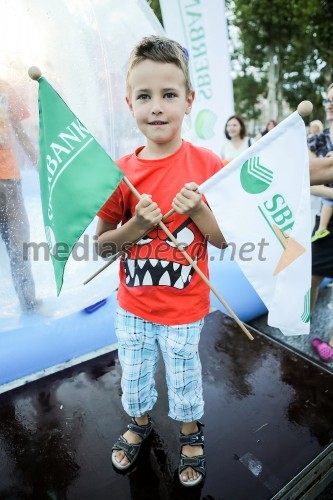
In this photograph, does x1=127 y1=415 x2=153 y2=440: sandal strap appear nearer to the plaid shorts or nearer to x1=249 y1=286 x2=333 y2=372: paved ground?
the plaid shorts

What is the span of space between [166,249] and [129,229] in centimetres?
17

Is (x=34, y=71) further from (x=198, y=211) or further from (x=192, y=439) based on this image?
(x=192, y=439)

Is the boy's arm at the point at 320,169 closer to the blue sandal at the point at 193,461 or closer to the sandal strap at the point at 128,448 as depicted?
the blue sandal at the point at 193,461

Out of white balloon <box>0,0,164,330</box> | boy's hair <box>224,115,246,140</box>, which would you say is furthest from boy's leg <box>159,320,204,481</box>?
boy's hair <box>224,115,246,140</box>

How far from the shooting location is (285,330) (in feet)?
4.42

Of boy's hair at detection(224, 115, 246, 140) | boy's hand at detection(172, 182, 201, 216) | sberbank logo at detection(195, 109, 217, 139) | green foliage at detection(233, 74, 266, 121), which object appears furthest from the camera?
green foliage at detection(233, 74, 266, 121)


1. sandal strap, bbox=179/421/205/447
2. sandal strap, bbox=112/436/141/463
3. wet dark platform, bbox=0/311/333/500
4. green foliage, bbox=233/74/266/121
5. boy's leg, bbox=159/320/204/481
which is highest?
green foliage, bbox=233/74/266/121

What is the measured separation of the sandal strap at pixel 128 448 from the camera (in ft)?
5.08

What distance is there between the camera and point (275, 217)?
1328mm

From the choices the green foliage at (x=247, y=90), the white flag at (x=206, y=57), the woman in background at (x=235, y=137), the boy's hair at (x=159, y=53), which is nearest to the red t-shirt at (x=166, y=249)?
the boy's hair at (x=159, y=53)

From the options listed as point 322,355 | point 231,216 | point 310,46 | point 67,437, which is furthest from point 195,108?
point 310,46

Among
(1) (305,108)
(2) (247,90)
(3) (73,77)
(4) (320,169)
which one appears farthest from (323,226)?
(2) (247,90)

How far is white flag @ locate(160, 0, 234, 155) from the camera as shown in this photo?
4332 millimetres

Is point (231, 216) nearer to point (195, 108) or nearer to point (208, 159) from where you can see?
point (208, 159)
